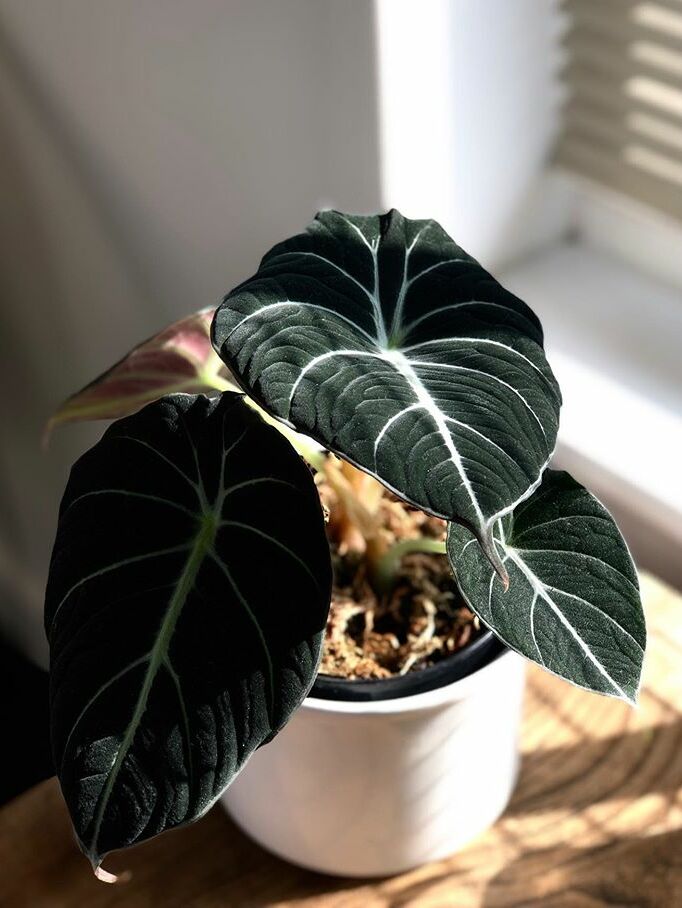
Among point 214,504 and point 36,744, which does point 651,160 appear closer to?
point 214,504

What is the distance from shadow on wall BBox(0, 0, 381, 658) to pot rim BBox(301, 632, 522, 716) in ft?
1.34

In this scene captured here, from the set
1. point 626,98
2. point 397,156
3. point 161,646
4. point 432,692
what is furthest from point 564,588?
point 626,98

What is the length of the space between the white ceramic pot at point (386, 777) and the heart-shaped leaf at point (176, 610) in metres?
0.13

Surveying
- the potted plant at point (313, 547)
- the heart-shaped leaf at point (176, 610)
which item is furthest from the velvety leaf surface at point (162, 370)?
the heart-shaped leaf at point (176, 610)

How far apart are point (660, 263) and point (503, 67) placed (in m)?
0.26

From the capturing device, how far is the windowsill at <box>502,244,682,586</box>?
2.97 feet

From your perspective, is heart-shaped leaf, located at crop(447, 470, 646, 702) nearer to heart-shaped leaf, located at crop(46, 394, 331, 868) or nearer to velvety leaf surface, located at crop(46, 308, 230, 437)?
heart-shaped leaf, located at crop(46, 394, 331, 868)

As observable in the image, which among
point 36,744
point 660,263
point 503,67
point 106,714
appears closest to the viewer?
point 106,714

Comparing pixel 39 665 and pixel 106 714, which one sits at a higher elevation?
pixel 106 714

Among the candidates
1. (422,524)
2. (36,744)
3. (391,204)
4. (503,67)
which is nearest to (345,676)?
(422,524)

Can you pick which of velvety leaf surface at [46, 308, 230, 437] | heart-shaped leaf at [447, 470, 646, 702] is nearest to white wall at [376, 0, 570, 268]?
velvety leaf surface at [46, 308, 230, 437]

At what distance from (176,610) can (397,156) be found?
18.5 inches

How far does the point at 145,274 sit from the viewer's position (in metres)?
1.11

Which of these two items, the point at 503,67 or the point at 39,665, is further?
the point at 39,665
